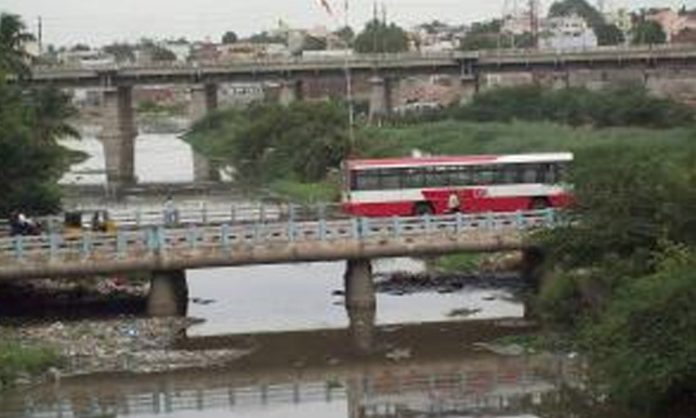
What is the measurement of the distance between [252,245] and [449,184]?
962 centimetres

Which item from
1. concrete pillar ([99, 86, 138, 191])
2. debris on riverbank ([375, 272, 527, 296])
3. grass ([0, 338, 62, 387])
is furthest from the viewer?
concrete pillar ([99, 86, 138, 191])

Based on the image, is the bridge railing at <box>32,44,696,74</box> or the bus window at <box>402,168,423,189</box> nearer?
the bus window at <box>402,168,423,189</box>

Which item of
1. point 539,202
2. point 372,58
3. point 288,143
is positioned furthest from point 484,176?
point 372,58

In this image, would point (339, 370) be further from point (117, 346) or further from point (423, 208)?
point (423, 208)

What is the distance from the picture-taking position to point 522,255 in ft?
162

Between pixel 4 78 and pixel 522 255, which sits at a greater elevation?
pixel 4 78

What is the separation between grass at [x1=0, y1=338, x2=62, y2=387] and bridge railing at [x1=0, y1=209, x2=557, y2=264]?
13.7ft

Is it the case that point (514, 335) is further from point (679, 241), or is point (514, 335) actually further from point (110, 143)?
point (110, 143)

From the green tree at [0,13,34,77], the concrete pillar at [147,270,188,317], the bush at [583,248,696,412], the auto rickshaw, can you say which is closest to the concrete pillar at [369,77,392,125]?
the green tree at [0,13,34,77]

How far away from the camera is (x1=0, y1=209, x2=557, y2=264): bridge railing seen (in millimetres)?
42719

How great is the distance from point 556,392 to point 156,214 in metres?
19.3

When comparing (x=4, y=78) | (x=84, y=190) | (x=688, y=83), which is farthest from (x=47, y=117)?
(x=688, y=83)

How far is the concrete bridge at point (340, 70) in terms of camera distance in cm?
12019

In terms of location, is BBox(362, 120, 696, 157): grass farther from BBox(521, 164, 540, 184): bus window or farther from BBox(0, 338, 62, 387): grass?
BBox(0, 338, 62, 387): grass
